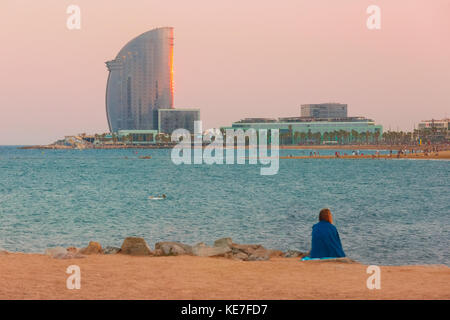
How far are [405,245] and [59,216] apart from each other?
20.0 m

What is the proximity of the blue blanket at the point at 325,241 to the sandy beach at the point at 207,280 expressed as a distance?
1.39 feet

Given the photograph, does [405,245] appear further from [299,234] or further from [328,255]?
[328,255]

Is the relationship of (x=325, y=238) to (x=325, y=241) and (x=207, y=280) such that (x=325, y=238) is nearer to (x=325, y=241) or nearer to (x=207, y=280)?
(x=325, y=241)

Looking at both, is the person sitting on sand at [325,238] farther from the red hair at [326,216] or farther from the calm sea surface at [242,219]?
the calm sea surface at [242,219]

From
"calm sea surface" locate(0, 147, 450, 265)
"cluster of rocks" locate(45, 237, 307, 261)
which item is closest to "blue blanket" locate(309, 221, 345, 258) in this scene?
"cluster of rocks" locate(45, 237, 307, 261)

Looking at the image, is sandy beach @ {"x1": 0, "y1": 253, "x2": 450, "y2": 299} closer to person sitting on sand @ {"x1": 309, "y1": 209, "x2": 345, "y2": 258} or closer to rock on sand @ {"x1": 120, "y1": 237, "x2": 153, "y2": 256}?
person sitting on sand @ {"x1": 309, "y1": 209, "x2": 345, "y2": 258}

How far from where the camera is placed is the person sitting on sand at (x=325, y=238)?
44.1ft

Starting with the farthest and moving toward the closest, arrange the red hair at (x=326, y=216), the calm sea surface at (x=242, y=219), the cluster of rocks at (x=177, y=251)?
1. the calm sea surface at (x=242, y=219)
2. the cluster of rocks at (x=177, y=251)
3. the red hair at (x=326, y=216)

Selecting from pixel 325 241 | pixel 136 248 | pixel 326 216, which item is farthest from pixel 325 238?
→ pixel 136 248

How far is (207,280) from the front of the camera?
11.3m

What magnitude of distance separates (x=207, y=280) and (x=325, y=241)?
3.72 m

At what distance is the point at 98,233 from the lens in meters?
24.9

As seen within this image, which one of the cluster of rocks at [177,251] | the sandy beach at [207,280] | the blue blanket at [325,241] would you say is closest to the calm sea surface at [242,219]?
the cluster of rocks at [177,251]
